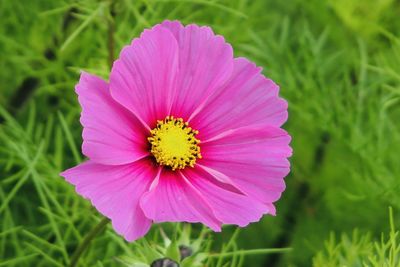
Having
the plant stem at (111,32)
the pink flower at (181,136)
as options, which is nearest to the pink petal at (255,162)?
the pink flower at (181,136)

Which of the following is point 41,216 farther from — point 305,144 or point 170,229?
point 305,144

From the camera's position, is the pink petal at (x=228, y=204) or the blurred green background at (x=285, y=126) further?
the blurred green background at (x=285, y=126)

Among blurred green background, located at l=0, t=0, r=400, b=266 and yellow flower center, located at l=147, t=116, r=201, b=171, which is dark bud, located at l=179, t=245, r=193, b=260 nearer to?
yellow flower center, located at l=147, t=116, r=201, b=171

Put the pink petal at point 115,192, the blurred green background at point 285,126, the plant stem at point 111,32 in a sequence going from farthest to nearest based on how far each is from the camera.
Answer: the blurred green background at point 285,126 < the plant stem at point 111,32 < the pink petal at point 115,192

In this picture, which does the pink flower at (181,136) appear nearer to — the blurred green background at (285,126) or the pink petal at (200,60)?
the pink petal at (200,60)

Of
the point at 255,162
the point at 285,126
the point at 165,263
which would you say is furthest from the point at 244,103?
the point at 285,126

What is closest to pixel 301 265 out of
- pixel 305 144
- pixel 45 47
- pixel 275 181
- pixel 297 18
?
pixel 305 144

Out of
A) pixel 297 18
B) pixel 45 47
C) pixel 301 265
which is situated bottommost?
pixel 301 265
